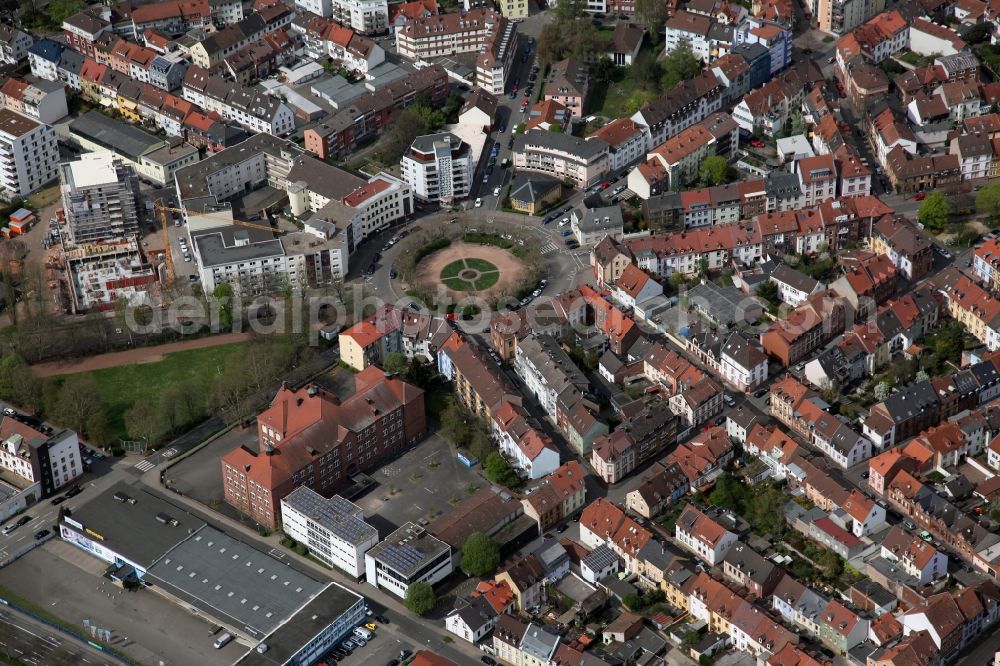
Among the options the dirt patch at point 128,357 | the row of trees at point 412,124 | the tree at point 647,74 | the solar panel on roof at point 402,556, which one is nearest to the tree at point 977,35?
the tree at point 647,74

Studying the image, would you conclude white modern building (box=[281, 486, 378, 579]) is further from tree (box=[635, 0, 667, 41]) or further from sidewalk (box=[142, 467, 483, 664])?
tree (box=[635, 0, 667, 41])

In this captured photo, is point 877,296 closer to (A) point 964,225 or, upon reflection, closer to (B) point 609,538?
(A) point 964,225

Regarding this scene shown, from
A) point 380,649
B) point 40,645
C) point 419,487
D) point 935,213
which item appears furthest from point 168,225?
point 935,213

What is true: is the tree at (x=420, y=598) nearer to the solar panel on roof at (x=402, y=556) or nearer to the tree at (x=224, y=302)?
the solar panel on roof at (x=402, y=556)

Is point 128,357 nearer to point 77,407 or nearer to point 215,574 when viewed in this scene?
point 77,407

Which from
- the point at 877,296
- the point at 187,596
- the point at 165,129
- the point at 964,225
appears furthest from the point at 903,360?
the point at 165,129

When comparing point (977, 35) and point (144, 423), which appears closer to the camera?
point (144, 423)
